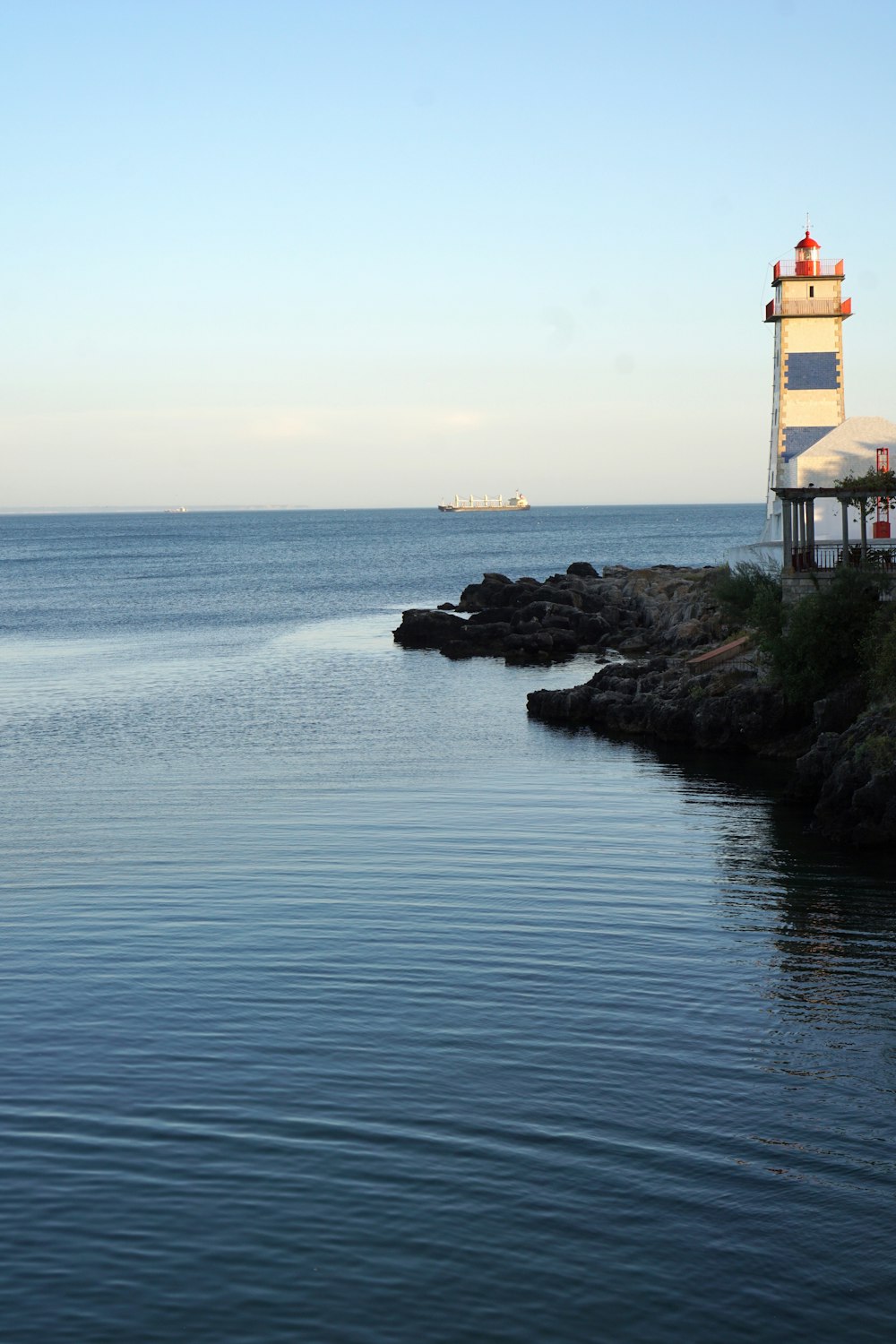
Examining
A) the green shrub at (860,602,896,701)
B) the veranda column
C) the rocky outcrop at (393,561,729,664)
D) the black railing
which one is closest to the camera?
the green shrub at (860,602,896,701)

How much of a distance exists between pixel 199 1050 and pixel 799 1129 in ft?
21.1

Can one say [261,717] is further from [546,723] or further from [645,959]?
[645,959]

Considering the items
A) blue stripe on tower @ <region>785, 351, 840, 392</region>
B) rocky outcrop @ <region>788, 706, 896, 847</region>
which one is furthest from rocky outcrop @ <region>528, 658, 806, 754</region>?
blue stripe on tower @ <region>785, 351, 840, 392</region>

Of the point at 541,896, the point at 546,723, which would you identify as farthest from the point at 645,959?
the point at 546,723

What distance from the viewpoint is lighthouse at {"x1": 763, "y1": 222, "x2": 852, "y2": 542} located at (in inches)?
2082

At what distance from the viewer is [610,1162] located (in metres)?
12.8

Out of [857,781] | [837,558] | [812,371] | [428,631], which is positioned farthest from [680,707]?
[428,631]

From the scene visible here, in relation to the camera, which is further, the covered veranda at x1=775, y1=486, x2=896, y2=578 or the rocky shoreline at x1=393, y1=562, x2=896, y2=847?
the covered veranda at x1=775, y1=486, x2=896, y2=578

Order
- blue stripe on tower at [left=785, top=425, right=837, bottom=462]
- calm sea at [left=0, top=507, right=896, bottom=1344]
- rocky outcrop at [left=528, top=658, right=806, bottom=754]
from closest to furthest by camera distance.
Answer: calm sea at [left=0, top=507, right=896, bottom=1344]
rocky outcrop at [left=528, top=658, right=806, bottom=754]
blue stripe on tower at [left=785, top=425, right=837, bottom=462]

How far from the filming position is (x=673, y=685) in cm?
4050

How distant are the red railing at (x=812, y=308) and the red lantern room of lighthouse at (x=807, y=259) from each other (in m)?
1.15

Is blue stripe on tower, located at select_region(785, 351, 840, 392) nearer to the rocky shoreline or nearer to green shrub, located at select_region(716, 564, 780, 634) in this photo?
the rocky shoreline

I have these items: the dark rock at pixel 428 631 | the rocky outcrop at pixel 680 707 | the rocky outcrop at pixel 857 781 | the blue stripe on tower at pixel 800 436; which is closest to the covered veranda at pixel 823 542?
the rocky outcrop at pixel 680 707

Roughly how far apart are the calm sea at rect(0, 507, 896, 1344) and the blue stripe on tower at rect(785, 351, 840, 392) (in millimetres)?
25923
